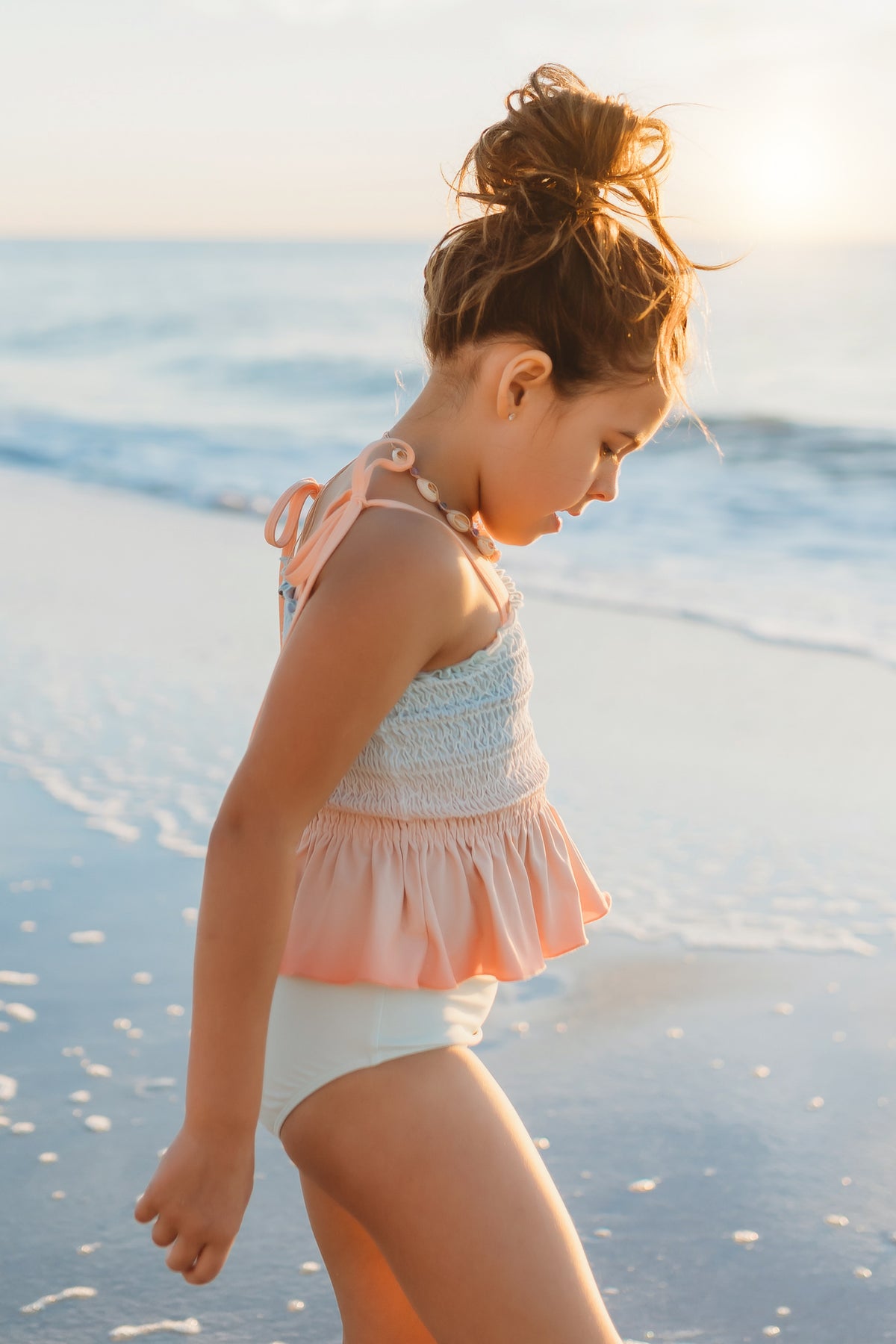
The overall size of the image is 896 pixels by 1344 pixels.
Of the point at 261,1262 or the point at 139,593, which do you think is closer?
the point at 261,1262

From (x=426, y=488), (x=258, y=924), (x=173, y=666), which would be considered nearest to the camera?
(x=258, y=924)

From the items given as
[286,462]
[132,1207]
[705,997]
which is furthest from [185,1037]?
[286,462]

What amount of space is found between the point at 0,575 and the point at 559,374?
555cm

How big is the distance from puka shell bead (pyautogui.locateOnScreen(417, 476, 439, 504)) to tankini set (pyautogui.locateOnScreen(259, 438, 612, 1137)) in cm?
2

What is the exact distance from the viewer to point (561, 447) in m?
1.56

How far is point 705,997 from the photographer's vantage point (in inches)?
122

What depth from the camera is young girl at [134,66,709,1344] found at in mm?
1339

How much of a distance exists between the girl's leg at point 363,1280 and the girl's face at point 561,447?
852 mm

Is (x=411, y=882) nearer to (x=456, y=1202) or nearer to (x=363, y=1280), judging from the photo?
(x=456, y=1202)

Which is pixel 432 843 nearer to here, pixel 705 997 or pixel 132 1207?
Result: pixel 132 1207

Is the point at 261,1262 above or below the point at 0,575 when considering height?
above

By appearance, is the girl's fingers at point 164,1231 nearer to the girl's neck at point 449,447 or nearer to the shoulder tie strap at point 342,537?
the shoulder tie strap at point 342,537

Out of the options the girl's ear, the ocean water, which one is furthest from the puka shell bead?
the ocean water

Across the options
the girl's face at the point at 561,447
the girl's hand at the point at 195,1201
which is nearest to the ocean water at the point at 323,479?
the girl's face at the point at 561,447
